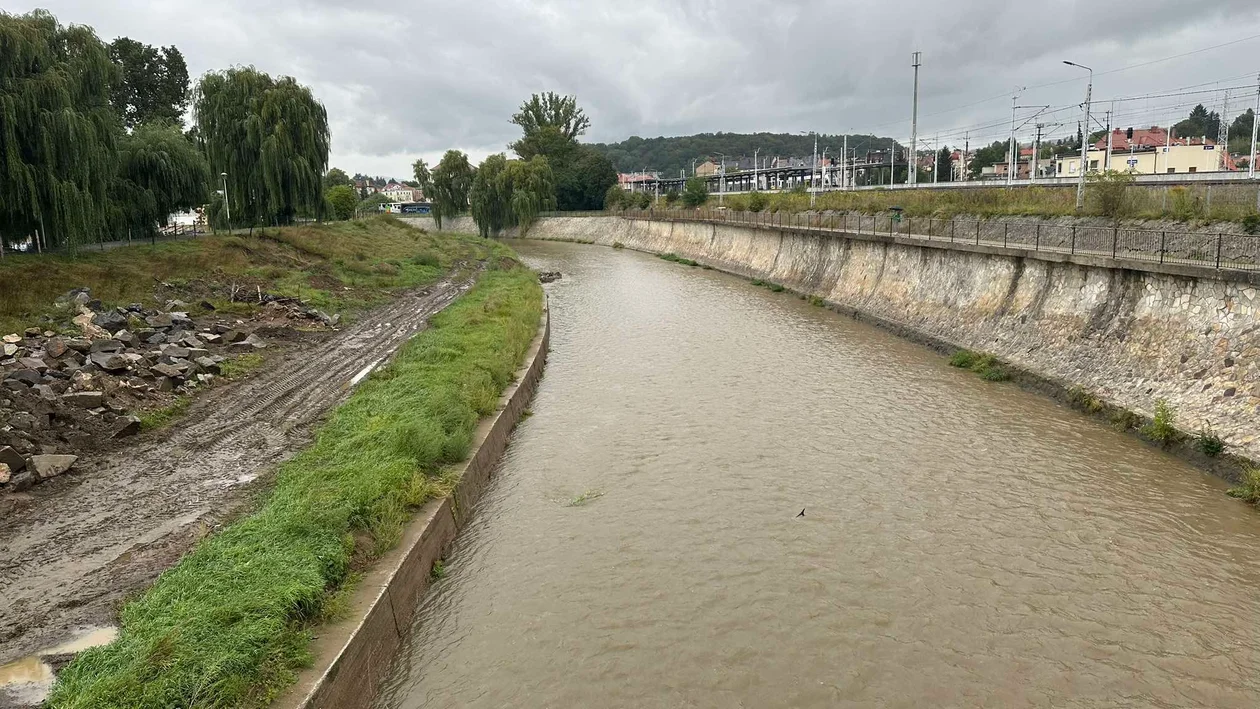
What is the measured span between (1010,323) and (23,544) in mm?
20378

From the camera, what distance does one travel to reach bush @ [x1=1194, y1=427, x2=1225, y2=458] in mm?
12128

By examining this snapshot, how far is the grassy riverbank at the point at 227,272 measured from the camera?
21.7 metres

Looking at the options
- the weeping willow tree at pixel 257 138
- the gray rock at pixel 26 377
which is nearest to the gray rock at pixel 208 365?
the gray rock at pixel 26 377

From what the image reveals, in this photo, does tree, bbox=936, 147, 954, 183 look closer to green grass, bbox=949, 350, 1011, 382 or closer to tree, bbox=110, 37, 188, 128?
tree, bbox=110, 37, 188, 128

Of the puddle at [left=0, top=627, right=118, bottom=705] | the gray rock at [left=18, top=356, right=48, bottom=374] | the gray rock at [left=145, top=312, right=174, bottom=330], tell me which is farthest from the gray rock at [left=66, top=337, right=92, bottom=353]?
the puddle at [left=0, top=627, right=118, bottom=705]

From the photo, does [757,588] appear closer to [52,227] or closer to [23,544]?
[23,544]

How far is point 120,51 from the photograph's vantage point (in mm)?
56938

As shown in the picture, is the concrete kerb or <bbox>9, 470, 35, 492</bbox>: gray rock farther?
<bbox>9, 470, 35, 492</bbox>: gray rock

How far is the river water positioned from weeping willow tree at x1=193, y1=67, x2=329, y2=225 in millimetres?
33529

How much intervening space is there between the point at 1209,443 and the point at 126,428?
17923mm

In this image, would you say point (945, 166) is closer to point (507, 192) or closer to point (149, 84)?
point (507, 192)

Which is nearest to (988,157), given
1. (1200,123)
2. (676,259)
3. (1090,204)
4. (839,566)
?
(1200,123)

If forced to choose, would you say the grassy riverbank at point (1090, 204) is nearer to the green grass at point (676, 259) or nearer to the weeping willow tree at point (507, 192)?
the green grass at point (676, 259)

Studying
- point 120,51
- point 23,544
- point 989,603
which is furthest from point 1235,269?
point 120,51
